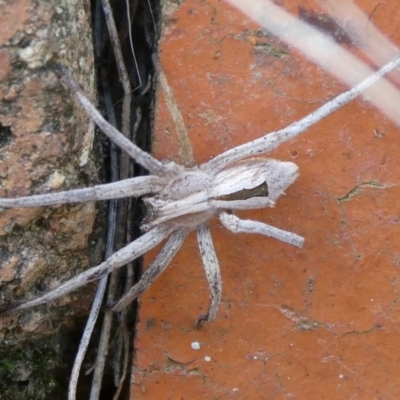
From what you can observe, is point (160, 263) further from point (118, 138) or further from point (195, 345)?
point (118, 138)

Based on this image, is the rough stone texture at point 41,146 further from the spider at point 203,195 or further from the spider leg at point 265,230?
the spider leg at point 265,230

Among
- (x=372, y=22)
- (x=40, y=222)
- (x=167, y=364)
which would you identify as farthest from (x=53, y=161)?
(x=372, y=22)

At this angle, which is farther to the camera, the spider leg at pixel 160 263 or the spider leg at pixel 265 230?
the spider leg at pixel 160 263

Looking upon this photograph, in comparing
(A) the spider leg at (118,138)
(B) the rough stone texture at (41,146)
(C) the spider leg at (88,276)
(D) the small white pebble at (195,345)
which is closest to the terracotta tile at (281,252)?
(D) the small white pebble at (195,345)

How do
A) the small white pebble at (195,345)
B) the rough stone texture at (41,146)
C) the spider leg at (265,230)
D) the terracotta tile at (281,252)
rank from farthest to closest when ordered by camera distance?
the small white pebble at (195,345), the terracotta tile at (281,252), the spider leg at (265,230), the rough stone texture at (41,146)

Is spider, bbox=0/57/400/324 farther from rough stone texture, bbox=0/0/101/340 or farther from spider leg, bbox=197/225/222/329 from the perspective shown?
rough stone texture, bbox=0/0/101/340

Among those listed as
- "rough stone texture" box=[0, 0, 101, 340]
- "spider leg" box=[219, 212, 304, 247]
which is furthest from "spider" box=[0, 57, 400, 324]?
"rough stone texture" box=[0, 0, 101, 340]
